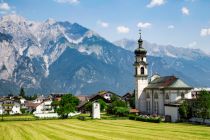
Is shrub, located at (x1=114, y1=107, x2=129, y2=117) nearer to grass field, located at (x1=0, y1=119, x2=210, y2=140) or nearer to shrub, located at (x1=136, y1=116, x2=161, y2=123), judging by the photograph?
shrub, located at (x1=136, y1=116, x2=161, y2=123)

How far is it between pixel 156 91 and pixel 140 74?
460 inches

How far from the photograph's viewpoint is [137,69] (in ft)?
439

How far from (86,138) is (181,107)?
43262mm

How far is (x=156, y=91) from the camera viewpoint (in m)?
124

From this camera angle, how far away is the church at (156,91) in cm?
11088

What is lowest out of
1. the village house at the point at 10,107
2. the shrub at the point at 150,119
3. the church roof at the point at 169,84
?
the shrub at the point at 150,119

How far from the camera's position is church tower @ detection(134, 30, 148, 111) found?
436ft

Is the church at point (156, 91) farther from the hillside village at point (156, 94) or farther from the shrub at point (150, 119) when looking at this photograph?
the shrub at point (150, 119)

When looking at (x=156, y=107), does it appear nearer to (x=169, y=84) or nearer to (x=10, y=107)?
(x=169, y=84)

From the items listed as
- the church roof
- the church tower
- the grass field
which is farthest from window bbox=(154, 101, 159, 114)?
the grass field

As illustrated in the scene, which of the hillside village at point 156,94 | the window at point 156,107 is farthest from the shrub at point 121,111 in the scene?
the window at point 156,107

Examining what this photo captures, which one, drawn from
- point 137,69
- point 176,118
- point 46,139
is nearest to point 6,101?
point 137,69

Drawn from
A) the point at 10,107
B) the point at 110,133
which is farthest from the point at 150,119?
the point at 10,107

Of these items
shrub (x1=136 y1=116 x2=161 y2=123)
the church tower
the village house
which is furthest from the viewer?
the village house
